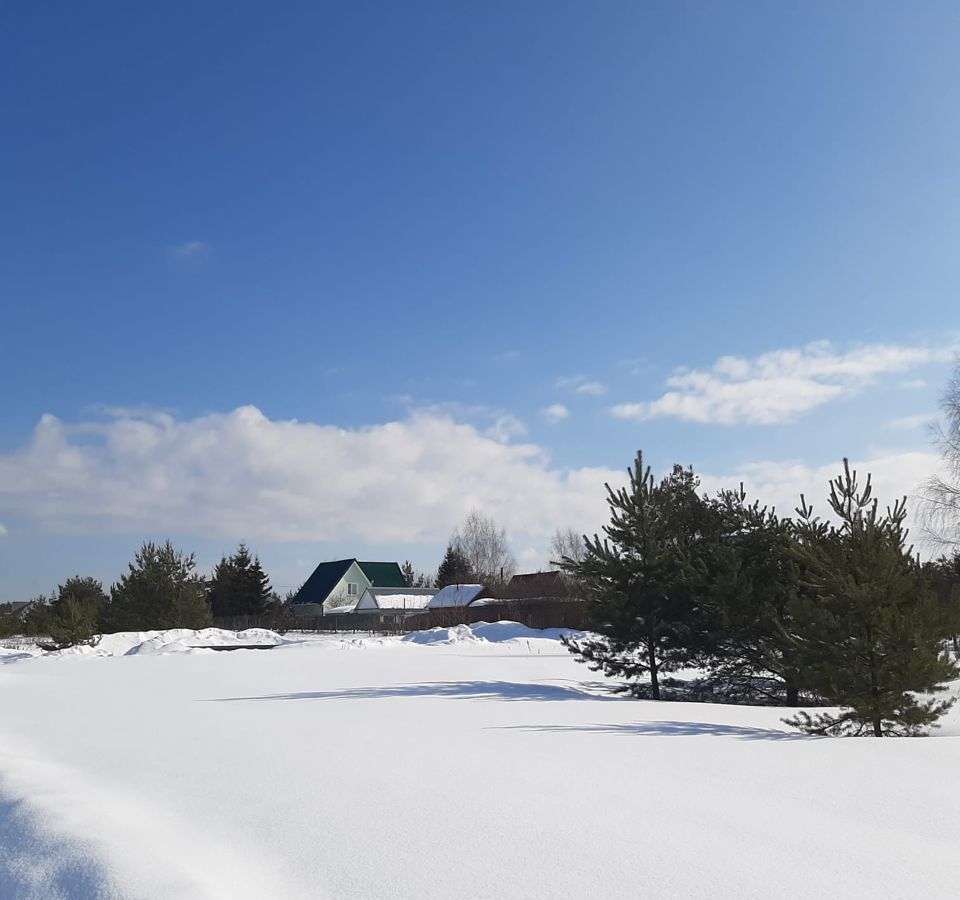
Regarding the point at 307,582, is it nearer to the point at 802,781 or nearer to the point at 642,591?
the point at 642,591

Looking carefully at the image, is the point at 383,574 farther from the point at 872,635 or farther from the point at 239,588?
the point at 872,635

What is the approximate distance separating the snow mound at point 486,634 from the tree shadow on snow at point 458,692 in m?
20.6

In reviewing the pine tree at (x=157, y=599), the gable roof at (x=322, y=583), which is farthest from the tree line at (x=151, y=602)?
the gable roof at (x=322, y=583)

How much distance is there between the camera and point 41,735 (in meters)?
9.59

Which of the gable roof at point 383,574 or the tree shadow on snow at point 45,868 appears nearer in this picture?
the tree shadow on snow at point 45,868

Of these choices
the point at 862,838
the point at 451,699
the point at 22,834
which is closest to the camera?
the point at 862,838

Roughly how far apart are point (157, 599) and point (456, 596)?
2819 cm

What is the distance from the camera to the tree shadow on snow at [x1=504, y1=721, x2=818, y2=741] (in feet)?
30.8

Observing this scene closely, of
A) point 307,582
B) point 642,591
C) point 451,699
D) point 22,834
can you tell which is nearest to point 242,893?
point 22,834

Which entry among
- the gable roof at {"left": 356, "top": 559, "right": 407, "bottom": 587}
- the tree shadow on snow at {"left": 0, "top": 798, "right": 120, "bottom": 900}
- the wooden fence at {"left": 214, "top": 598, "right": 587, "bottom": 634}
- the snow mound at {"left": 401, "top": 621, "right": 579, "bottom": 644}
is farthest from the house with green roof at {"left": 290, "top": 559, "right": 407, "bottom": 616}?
the tree shadow on snow at {"left": 0, "top": 798, "right": 120, "bottom": 900}

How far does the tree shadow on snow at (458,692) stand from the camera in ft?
44.4

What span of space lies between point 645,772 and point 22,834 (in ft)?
15.2

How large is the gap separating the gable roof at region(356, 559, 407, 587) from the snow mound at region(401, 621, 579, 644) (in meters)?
37.2

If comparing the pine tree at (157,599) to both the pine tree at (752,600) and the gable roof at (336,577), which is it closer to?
the pine tree at (752,600)
